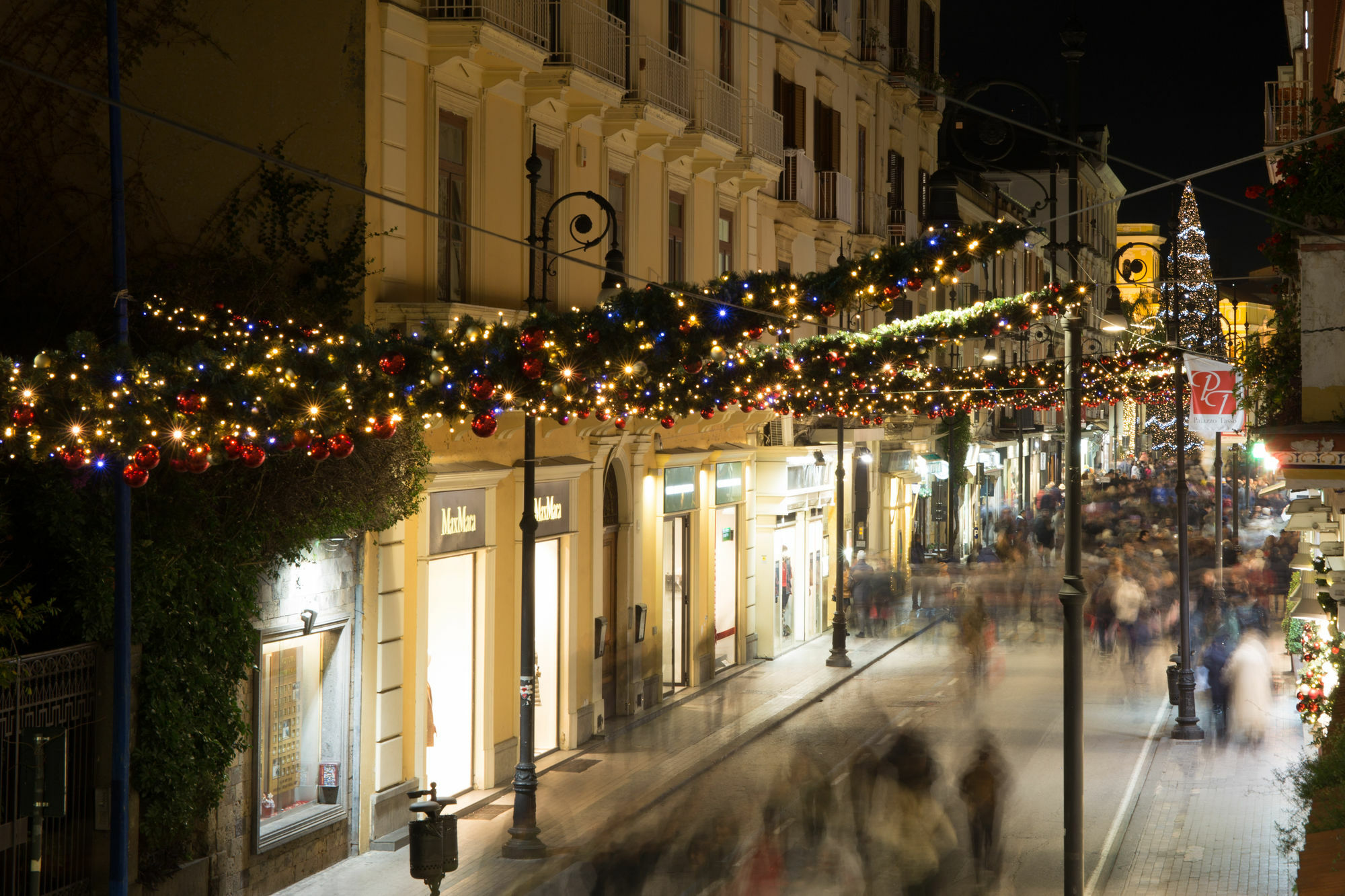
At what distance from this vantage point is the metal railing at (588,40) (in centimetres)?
1822

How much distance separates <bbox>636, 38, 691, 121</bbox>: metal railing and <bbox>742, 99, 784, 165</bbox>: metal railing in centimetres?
275

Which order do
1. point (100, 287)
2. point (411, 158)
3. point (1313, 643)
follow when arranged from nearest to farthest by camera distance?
point (100, 287) → point (411, 158) → point (1313, 643)

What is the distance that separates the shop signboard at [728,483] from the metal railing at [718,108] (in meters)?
5.65

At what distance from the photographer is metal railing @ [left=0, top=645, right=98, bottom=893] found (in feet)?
35.2

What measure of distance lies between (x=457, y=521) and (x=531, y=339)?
6.80m

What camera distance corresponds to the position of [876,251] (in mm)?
10227

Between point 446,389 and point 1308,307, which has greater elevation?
point 1308,307

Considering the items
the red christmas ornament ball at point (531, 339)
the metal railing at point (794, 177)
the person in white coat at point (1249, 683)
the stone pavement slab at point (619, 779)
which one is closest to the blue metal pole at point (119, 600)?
the red christmas ornament ball at point (531, 339)

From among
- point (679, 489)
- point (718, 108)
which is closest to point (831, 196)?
point (718, 108)

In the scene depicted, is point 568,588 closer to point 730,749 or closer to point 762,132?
point 730,749

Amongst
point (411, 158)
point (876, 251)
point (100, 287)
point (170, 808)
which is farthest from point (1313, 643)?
point (100, 287)

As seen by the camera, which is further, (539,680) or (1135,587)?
(1135,587)

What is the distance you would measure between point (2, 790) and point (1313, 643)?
1482cm

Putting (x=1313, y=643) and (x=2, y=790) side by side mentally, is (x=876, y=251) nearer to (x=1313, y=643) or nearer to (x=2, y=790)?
(x=2, y=790)
